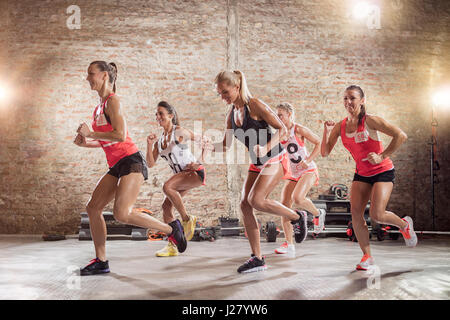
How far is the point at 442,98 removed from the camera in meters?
7.77

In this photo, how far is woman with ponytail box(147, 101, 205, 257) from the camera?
445 centimetres

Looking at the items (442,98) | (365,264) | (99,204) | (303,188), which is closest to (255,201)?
(365,264)

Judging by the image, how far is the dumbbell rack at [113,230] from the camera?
248 inches

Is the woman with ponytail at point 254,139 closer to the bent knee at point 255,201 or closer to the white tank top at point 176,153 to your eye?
the bent knee at point 255,201

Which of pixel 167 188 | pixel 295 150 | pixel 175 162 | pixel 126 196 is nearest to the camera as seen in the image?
pixel 126 196

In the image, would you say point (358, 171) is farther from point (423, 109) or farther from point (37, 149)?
point (37, 149)

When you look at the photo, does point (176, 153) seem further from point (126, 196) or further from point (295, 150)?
point (295, 150)

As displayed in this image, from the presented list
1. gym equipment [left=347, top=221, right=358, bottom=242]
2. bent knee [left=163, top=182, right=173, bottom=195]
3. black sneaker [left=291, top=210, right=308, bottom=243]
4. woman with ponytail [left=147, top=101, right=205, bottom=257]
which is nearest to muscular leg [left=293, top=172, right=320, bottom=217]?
black sneaker [left=291, top=210, right=308, bottom=243]

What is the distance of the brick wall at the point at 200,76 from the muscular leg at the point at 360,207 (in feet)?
13.0

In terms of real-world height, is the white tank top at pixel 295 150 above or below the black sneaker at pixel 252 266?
above

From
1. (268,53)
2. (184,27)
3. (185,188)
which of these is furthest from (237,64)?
(185,188)

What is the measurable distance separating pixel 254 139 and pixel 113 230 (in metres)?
4.11

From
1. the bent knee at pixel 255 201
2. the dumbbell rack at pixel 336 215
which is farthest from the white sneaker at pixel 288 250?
the dumbbell rack at pixel 336 215

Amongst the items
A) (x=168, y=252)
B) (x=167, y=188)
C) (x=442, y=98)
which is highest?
(x=442, y=98)
